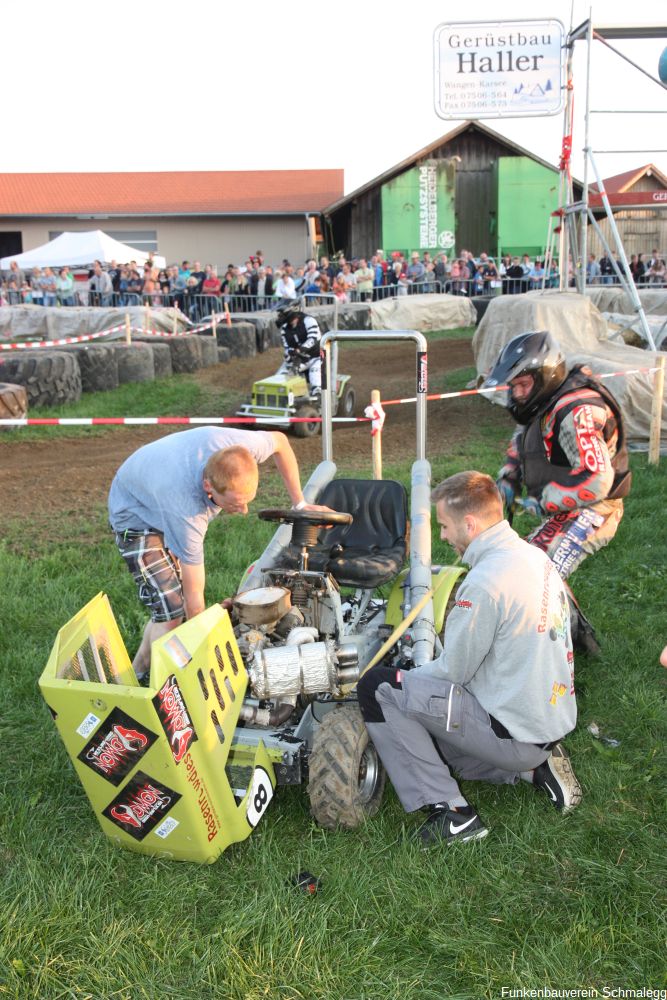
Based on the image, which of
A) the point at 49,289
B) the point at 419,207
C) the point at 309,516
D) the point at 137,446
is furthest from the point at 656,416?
the point at 419,207

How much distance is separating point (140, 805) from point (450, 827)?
3.83 ft

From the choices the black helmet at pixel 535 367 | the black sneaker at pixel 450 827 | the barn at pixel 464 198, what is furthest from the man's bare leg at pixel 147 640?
the barn at pixel 464 198

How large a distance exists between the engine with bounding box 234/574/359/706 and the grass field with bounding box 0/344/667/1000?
54 cm

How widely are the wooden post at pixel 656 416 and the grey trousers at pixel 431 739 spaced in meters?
6.63

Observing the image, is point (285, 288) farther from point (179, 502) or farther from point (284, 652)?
point (284, 652)

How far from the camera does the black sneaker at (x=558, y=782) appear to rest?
3623mm

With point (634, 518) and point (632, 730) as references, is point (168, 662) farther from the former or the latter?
point (634, 518)

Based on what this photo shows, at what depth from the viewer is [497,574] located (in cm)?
332

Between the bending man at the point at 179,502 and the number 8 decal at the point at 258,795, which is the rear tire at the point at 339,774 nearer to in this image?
the number 8 decal at the point at 258,795

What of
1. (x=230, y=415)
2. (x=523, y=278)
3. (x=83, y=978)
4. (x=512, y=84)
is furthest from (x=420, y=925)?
(x=523, y=278)

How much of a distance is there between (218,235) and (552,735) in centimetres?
3528

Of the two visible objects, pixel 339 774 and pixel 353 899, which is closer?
pixel 353 899

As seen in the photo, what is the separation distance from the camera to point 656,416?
9.48 m

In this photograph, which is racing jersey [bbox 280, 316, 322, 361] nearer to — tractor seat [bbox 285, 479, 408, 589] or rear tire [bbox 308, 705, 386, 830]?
tractor seat [bbox 285, 479, 408, 589]
